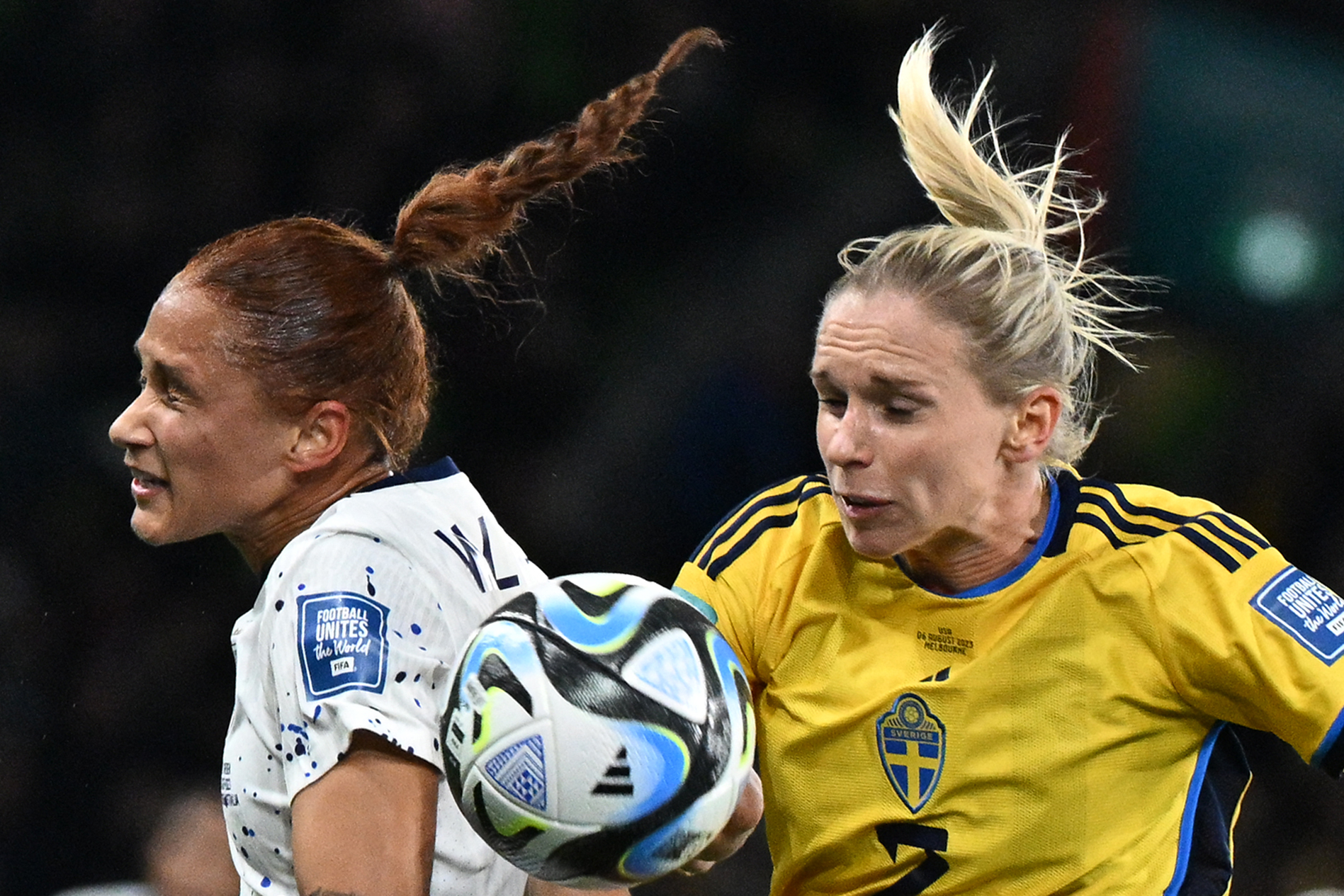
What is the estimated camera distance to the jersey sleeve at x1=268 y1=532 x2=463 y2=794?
1714mm

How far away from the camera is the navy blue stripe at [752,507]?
2367 millimetres

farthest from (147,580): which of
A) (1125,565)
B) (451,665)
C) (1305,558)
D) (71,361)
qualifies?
→ (1305,558)

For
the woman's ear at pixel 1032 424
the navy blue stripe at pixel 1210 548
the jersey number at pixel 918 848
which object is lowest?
the jersey number at pixel 918 848

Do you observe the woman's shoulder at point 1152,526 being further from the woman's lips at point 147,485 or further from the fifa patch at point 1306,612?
the woman's lips at point 147,485

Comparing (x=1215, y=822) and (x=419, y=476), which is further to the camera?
(x=1215, y=822)

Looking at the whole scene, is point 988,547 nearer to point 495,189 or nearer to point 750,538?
point 750,538

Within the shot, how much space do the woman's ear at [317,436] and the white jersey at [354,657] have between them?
12 cm

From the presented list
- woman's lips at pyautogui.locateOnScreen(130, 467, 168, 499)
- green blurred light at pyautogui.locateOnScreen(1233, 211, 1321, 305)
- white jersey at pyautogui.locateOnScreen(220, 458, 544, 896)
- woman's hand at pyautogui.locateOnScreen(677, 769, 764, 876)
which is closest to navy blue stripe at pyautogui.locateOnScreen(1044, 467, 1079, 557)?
woman's hand at pyautogui.locateOnScreen(677, 769, 764, 876)

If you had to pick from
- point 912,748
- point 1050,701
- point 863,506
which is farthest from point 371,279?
point 1050,701

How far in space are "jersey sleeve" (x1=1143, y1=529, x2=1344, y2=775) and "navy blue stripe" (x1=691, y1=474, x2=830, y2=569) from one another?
54cm

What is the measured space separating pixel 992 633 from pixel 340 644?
0.97 m

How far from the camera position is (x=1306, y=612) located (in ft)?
6.73

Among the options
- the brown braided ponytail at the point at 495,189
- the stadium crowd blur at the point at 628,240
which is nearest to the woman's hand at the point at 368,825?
the brown braided ponytail at the point at 495,189

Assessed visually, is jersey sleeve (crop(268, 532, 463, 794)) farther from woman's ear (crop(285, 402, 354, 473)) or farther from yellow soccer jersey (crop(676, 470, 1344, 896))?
yellow soccer jersey (crop(676, 470, 1344, 896))
